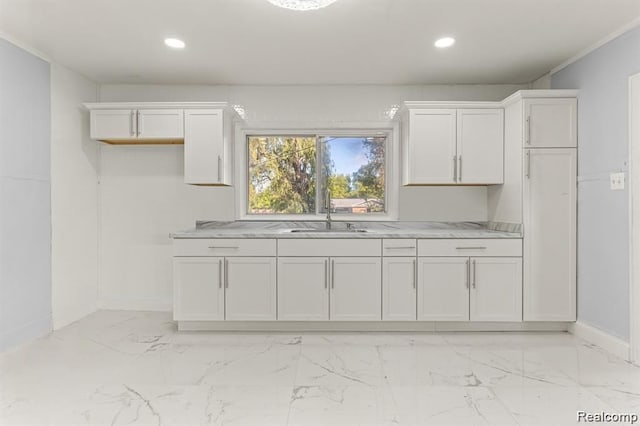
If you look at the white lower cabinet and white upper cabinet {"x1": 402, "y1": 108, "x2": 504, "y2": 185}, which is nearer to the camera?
the white lower cabinet

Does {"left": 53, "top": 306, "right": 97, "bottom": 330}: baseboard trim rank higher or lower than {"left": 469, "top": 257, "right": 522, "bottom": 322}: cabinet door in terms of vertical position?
lower

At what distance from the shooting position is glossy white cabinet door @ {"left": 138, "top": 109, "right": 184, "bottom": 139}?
3.37m

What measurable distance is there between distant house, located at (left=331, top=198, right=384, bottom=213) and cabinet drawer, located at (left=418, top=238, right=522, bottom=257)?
0.90 meters

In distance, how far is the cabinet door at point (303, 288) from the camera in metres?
3.09

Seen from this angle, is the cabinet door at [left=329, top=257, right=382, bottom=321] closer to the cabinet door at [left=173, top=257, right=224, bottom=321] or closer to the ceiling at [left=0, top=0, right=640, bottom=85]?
the cabinet door at [left=173, top=257, right=224, bottom=321]

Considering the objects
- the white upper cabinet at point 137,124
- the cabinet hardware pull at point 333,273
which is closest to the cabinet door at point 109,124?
the white upper cabinet at point 137,124

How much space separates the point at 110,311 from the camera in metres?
3.71

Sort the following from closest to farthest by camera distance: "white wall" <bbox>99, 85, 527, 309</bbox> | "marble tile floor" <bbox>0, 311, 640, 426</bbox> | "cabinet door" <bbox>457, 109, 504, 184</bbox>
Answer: "marble tile floor" <bbox>0, 311, 640, 426</bbox>
"cabinet door" <bbox>457, 109, 504, 184</bbox>
"white wall" <bbox>99, 85, 527, 309</bbox>

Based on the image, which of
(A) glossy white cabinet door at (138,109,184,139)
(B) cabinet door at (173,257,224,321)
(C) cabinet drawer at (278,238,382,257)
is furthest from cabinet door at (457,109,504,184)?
(A) glossy white cabinet door at (138,109,184,139)

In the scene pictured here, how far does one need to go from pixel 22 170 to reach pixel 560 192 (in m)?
4.22

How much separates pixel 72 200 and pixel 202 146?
129 centimetres

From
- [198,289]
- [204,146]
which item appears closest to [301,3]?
[204,146]

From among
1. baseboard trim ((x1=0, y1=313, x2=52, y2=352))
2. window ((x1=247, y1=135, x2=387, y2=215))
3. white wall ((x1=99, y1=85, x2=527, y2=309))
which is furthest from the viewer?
window ((x1=247, y1=135, x2=387, y2=215))

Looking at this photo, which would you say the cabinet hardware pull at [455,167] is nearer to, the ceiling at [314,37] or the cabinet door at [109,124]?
the ceiling at [314,37]
